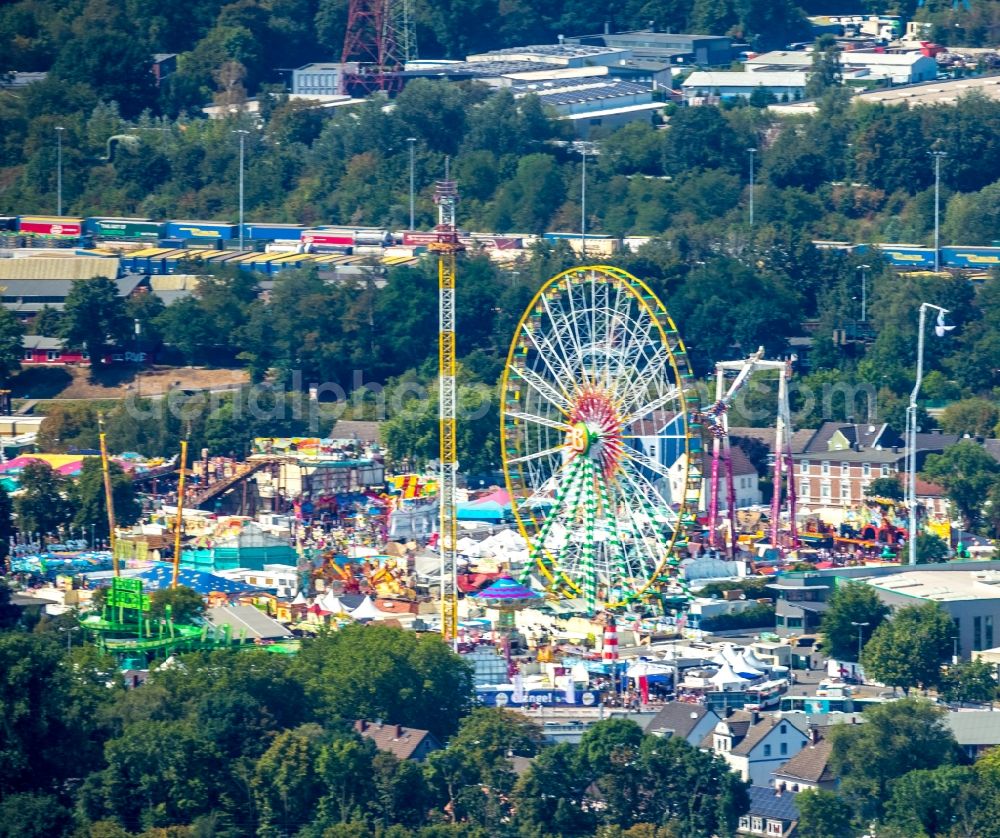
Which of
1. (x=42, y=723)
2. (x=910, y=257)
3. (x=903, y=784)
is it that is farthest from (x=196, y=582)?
(x=910, y=257)

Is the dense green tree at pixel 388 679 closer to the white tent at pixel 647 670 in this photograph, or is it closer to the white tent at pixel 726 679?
the white tent at pixel 647 670

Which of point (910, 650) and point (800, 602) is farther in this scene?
point (800, 602)

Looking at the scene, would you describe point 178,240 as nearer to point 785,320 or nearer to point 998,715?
point 785,320

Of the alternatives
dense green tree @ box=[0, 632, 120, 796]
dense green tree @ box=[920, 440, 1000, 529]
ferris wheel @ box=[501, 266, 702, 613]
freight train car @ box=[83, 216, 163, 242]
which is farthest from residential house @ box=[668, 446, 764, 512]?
freight train car @ box=[83, 216, 163, 242]

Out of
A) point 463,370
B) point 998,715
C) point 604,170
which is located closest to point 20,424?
point 463,370

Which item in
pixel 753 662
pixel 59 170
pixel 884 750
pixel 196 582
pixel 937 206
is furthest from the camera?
pixel 59 170

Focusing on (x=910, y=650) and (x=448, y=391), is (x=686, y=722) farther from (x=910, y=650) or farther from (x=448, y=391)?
(x=448, y=391)
